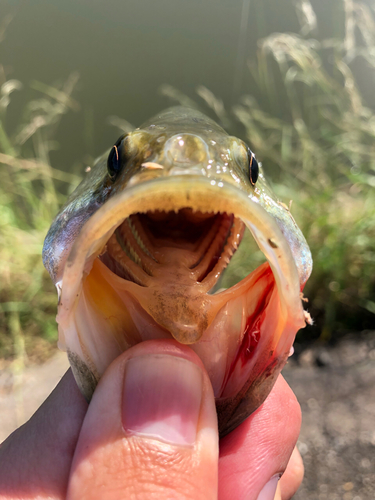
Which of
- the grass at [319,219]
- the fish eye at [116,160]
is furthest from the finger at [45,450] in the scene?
the grass at [319,219]

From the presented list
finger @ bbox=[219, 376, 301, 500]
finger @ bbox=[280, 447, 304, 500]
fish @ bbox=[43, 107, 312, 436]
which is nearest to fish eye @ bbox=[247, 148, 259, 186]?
fish @ bbox=[43, 107, 312, 436]

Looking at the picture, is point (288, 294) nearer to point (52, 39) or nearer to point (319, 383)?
point (319, 383)

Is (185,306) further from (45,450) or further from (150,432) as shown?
(45,450)

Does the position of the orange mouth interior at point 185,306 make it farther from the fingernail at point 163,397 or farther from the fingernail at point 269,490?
the fingernail at point 269,490

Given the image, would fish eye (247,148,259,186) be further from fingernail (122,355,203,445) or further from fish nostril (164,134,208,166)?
fingernail (122,355,203,445)

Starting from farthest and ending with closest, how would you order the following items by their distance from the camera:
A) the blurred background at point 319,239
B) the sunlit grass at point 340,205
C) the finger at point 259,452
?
the sunlit grass at point 340,205 < the blurred background at point 319,239 < the finger at point 259,452

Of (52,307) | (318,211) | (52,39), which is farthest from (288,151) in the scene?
(52,39)
